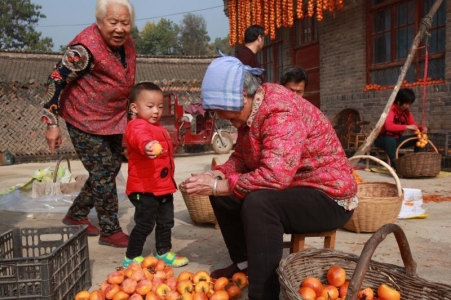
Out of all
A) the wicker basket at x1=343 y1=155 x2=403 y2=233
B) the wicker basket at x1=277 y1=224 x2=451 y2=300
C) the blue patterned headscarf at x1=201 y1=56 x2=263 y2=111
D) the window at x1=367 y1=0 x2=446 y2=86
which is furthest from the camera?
the window at x1=367 y1=0 x2=446 y2=86

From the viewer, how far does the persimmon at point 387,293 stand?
6.46 ft

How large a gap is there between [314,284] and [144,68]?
19.9 metres

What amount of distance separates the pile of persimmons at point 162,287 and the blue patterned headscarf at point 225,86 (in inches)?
38.0

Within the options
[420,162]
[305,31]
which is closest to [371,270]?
[420,162]

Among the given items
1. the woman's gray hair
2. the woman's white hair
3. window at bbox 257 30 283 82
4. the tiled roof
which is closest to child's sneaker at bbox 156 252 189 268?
the woman's gray hair

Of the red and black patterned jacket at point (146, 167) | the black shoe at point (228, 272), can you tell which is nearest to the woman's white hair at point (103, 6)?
the red and black patterned jacket at point (146, 167)

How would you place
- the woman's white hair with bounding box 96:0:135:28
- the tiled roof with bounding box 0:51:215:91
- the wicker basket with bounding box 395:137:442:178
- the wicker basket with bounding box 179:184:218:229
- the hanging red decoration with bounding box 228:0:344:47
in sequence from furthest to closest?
the tiled roof with bounding box 0:51:215:91
the hanging red decoration with bounding box 228:0:344:47
the wicker basket with bounding box 395:137:442:178
the wicker basket with bounding box 179:184:218:229
the woman's white hair with bounding box 96:0:135:28

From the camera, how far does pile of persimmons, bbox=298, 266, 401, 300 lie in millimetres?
1967

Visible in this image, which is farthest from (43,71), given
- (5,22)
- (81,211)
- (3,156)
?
(5,22)

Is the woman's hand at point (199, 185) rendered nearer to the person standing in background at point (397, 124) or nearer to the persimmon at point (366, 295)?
the persimmon at point (366, 295)

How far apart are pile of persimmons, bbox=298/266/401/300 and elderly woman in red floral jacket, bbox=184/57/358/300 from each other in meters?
0.19

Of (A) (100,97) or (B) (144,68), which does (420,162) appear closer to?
(A) (100,97)

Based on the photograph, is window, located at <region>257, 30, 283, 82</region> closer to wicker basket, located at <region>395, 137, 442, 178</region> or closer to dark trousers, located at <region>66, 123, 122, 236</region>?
wicker basket, located at <region>395, 137, 442, 178</region>

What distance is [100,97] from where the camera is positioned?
11.2 ft
